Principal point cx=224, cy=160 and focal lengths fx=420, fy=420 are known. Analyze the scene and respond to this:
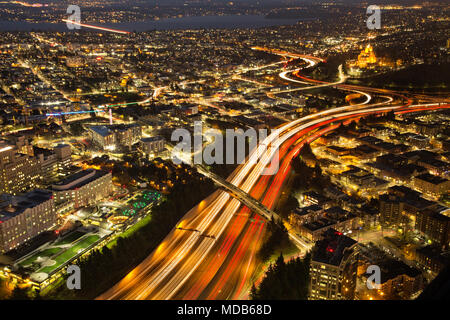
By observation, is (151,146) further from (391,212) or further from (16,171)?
(391,212)

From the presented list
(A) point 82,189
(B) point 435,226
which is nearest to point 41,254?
(A) point 82,189

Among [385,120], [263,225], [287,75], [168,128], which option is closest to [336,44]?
[287,75]

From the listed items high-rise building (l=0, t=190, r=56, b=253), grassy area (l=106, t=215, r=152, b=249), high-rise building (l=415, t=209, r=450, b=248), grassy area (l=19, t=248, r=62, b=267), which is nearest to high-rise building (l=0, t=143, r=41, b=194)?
high-rise building (l=0, t=190, r=56, b=253)

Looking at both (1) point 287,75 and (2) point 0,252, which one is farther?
(1) point 287,75

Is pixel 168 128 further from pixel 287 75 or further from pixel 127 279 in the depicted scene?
pixel 287 75

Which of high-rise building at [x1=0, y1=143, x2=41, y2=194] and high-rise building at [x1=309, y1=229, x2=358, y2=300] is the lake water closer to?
high-rise building at [x1=0, y1=143, x2=41, y2=194]

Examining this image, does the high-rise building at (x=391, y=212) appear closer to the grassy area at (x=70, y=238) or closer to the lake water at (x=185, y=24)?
the grassy area at (x=70, y=238)
